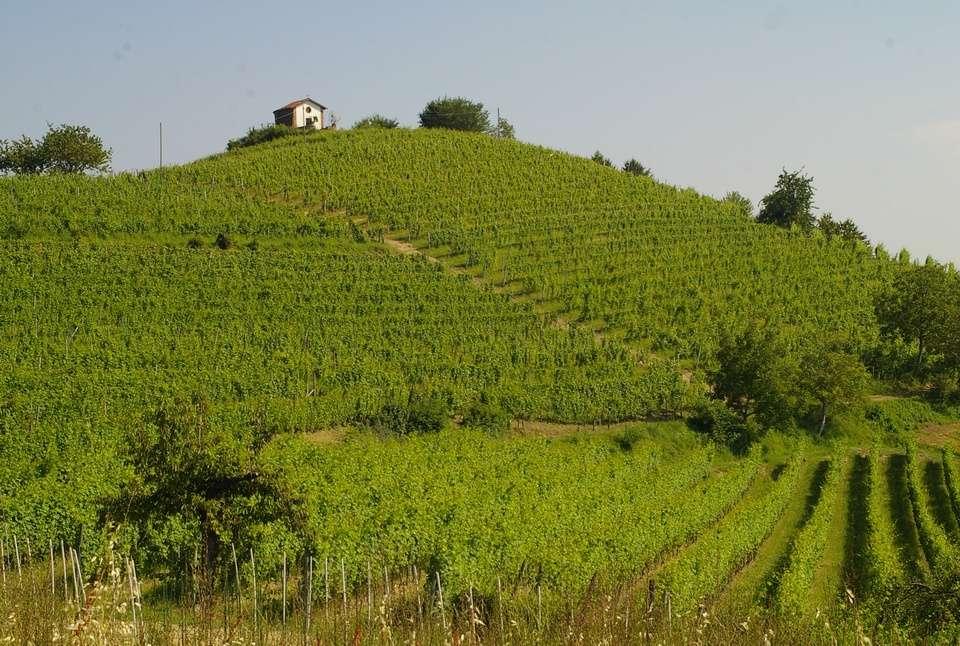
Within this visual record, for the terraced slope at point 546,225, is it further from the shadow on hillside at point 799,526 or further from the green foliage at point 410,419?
the green foliage at point 410,419

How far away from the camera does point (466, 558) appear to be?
704 inches

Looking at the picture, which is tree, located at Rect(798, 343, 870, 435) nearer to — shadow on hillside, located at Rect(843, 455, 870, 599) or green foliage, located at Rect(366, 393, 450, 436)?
shadow on hillside, located at Rect(843, 455, 870, 599)

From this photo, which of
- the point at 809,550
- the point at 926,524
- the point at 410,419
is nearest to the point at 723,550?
the point at 809,550

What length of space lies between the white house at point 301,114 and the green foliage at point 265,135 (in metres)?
5.17

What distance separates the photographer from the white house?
300 ft

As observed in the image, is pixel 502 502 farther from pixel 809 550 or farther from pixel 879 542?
pixel 879 542

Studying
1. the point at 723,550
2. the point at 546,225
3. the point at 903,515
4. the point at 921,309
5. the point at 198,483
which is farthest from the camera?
the point at 546,225

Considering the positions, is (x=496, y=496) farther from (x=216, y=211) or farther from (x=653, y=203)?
(x=653, y=203)

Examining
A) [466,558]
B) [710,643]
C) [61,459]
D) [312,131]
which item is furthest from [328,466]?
[312,131]

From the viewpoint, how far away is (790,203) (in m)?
69.1

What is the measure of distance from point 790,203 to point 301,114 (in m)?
46.2

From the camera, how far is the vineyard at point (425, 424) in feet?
39.8

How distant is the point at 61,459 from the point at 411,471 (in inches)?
356

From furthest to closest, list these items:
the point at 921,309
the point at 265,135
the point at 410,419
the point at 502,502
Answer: the point at 265,135
the point at 921,309
the point at 410,419
the point at 502,502
